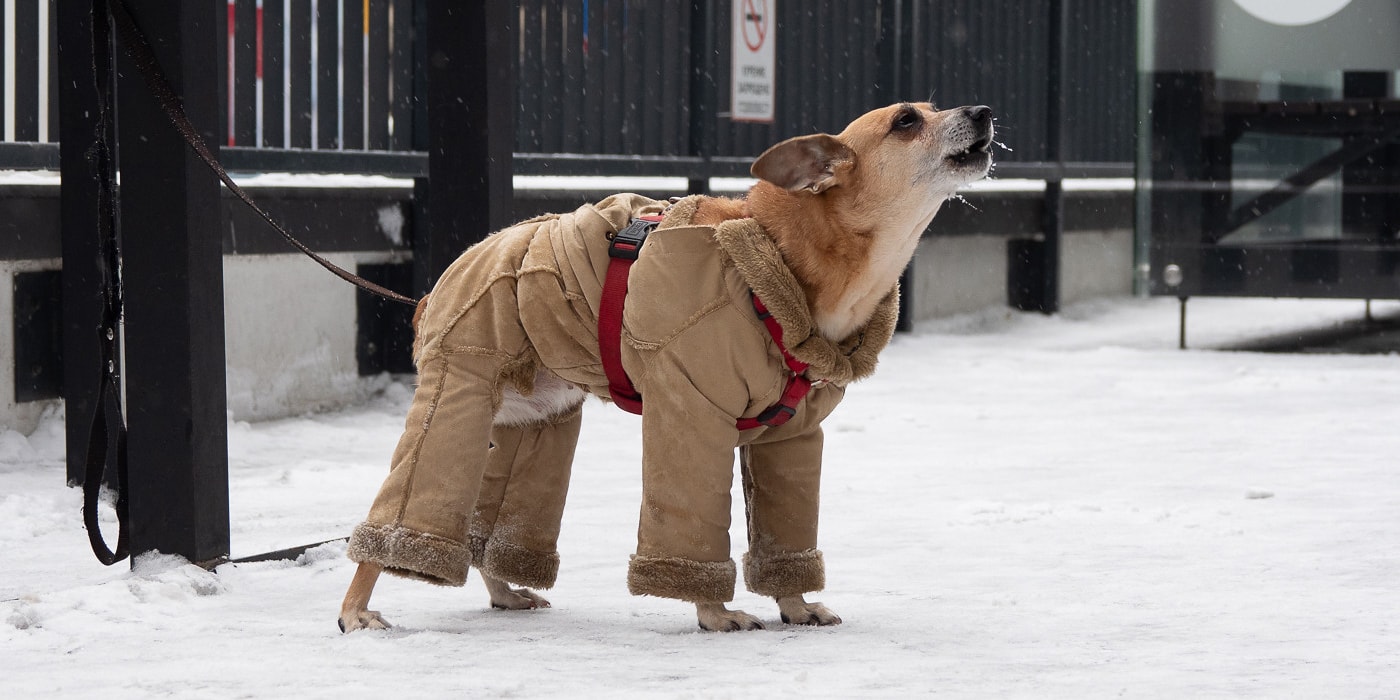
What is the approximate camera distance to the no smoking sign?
10625 millimetres

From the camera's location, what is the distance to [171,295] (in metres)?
4.35

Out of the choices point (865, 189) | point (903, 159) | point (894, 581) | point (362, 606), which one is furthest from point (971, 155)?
point (362, 606)

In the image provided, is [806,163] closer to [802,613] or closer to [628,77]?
[802,613]

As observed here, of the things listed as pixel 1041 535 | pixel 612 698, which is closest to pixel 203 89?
pixel 612 698

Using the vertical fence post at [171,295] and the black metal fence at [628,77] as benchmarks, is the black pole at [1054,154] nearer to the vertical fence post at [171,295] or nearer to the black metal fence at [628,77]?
the black metal fence at [628,77]

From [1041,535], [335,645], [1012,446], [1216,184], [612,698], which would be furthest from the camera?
[1216,184]

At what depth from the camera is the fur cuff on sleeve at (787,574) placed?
3834 mm

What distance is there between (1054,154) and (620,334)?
10585 mm

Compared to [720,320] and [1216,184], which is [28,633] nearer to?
[720,320]

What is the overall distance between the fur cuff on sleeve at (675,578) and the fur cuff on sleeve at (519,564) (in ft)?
1.48

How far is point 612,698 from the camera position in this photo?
3.12 meters

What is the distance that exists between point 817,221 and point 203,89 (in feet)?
6.13

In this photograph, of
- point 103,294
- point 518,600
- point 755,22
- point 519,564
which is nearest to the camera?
point 519,564

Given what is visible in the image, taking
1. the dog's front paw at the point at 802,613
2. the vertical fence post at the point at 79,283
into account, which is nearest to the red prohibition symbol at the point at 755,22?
the vertical fence post at the point at 79,283
